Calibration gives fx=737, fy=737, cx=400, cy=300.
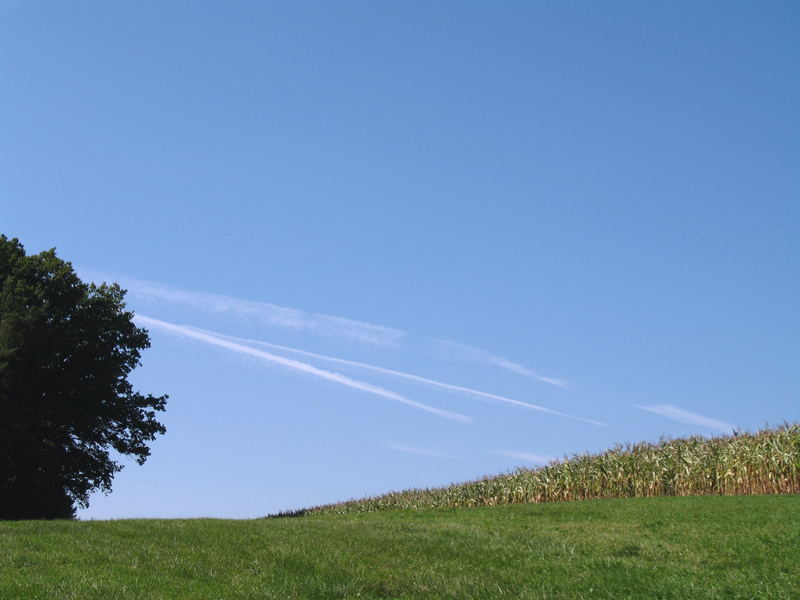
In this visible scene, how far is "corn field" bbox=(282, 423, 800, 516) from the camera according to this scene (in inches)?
1166

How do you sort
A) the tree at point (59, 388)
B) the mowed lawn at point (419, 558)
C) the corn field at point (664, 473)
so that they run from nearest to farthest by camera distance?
1. the mowed lawn at point (419, 558)
2. the corn field at point (664, 473)
3. the tree at point (59, 388)

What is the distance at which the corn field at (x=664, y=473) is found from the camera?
2961 centimetres

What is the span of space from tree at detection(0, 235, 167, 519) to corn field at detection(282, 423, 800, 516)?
777 inches

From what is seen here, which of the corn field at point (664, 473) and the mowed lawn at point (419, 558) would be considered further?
the corn field at point (664, 473)

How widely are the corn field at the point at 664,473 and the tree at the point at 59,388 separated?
19.7 meters

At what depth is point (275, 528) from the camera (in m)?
21.6

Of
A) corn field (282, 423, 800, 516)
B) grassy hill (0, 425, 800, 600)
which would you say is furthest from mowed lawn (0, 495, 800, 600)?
corn field (282, 423, 800, 516)

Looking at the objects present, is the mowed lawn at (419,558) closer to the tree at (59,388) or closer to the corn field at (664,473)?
the corn field at (664,473)

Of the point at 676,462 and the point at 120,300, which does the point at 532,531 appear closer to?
the point at 676,462

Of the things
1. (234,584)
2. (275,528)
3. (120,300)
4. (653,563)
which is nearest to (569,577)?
(653,563)

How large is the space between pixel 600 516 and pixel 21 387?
3148 cm

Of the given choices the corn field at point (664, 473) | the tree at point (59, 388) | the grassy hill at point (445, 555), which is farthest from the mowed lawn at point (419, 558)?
the tree at point (59, 388)

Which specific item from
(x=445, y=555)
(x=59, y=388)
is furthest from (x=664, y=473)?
(x=59, y=388)

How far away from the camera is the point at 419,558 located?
16.1 m
